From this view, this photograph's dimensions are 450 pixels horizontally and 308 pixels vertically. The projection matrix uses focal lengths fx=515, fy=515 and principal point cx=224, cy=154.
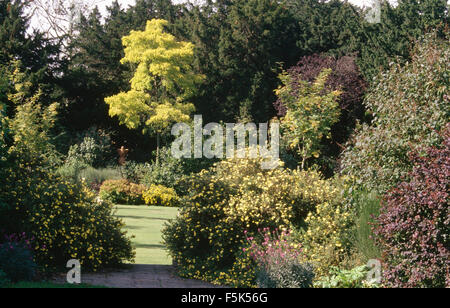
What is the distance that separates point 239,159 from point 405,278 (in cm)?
418

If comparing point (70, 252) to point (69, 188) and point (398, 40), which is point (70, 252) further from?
point (398, 40)

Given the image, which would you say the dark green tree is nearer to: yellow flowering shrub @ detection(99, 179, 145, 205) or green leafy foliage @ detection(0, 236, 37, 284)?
yellow flowering shrub @ detection(99, 179, 145, 205)

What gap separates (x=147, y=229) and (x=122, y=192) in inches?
243

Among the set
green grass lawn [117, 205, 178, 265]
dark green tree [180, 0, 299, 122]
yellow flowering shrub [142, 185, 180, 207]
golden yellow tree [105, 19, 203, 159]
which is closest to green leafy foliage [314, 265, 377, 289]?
green grass lawn [117, 205, 178, 265]

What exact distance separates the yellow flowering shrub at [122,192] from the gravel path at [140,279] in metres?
9.77

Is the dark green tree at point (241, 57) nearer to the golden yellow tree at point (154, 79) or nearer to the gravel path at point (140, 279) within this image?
the golden yellow tree at point (154, 79)

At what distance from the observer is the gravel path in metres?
7.17

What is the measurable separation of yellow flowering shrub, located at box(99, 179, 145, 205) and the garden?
0.18 ft

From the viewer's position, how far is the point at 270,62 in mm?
26766

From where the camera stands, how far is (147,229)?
12.7 meters

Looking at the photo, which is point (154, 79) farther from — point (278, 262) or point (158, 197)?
point (278, 262)

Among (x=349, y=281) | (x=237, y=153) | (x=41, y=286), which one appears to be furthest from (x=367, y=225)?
(x=41, y=286)

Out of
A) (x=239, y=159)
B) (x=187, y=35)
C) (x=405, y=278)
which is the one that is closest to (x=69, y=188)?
(x=239, y=159)

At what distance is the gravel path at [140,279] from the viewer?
7.17 metres
